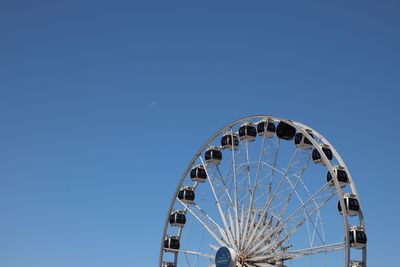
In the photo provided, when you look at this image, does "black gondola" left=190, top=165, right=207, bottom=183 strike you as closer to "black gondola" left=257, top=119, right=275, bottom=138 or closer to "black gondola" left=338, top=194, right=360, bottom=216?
"black gondola" left=257, top=119, right=275, bottom=138

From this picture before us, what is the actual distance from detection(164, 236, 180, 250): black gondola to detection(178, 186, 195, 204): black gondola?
7.66 ft

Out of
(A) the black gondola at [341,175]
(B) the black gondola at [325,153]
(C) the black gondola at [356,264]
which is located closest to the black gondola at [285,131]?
(B) the black gondola at [325,153]

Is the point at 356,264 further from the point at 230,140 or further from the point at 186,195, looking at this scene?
the point at 186,195

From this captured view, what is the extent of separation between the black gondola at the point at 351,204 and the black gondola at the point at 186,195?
1202 centimetres

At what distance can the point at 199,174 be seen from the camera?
38406mm

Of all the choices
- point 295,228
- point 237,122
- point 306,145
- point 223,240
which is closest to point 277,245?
point 295,228

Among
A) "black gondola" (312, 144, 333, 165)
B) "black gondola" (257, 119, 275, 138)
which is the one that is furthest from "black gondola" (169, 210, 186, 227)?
"black gondola" (312, 144, 333, 165)

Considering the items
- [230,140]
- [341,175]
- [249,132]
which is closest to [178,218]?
[230,140]

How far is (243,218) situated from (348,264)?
783cm

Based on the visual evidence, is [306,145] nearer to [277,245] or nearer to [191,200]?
[277,245]

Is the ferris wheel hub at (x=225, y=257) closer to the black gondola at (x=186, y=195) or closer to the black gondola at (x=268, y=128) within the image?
the black gondola at (x=186, y=195)

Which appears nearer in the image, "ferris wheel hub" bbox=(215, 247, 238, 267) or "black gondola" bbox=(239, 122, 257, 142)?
"ferris wheel hub" bbox=(215, 247, 238, 267)

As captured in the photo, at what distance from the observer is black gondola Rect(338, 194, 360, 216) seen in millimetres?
28230

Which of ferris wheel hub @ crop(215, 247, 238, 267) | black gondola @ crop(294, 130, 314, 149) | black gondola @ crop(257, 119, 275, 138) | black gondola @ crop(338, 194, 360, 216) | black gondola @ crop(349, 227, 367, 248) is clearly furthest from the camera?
black gondola @ crop(257, 119, 275, 138)
